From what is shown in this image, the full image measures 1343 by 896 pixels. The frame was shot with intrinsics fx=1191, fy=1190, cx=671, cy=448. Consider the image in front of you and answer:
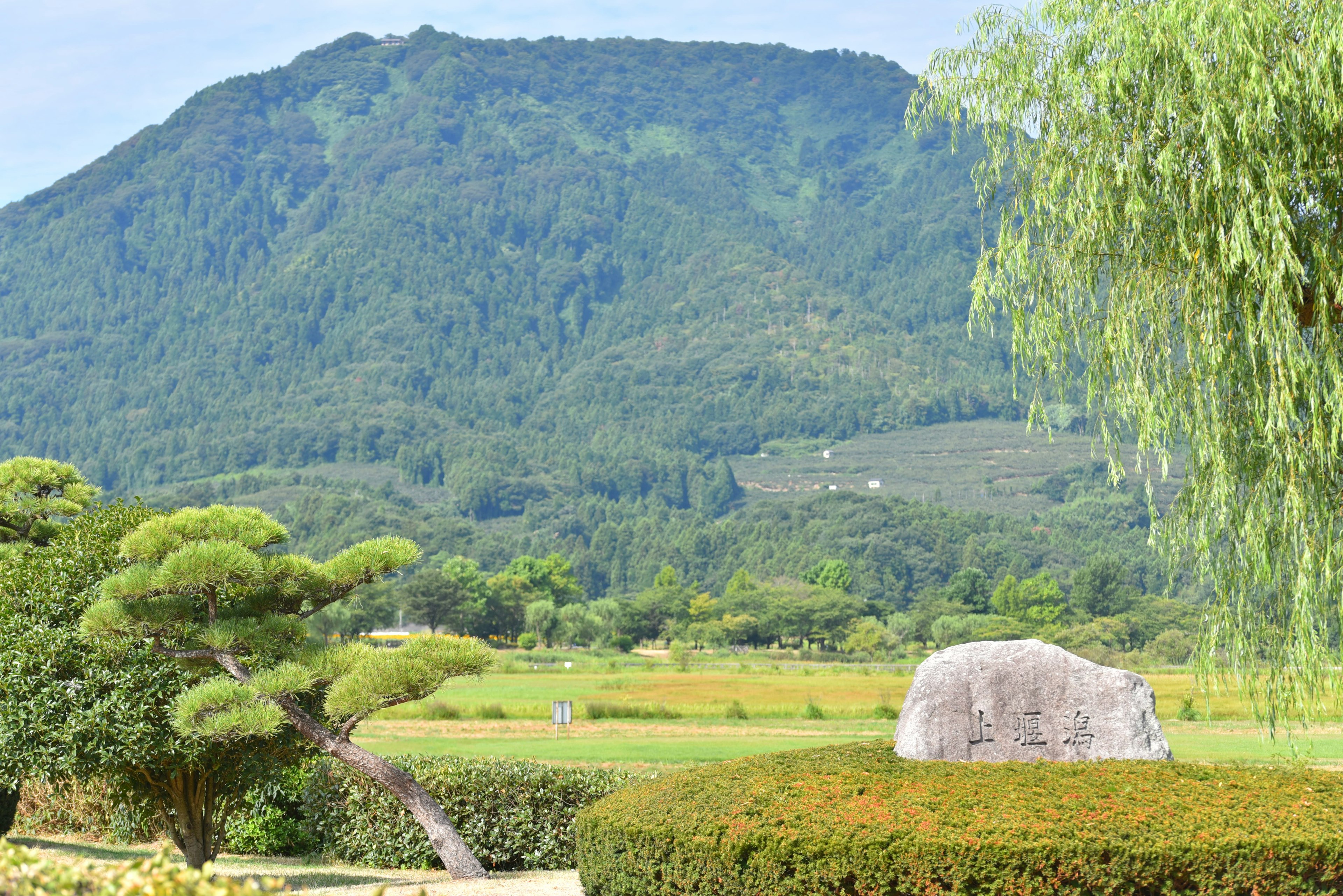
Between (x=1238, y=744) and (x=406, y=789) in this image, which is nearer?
(x=406, y=789)

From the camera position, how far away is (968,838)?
8.10m

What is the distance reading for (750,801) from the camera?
9.05 meters

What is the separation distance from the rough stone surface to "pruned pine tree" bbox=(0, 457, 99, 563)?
11340 millimetres

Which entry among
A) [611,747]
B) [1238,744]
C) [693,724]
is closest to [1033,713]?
[611,747]

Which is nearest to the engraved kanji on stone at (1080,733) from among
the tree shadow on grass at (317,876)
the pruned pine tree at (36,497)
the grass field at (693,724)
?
the grass field at (693,724)

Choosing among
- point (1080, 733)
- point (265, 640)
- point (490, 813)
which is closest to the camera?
point (1080, 733)

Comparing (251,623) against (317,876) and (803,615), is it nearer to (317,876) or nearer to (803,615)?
(317,876)

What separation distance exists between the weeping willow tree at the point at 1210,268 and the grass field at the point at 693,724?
5.68 feet

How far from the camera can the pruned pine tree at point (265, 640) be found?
35.9ft

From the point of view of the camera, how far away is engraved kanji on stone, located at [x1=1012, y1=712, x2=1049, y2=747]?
11375 mm

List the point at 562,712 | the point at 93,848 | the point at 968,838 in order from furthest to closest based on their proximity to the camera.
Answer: the point at 562,712
the point at 93,848
the point at 968,838

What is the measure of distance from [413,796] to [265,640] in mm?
2160

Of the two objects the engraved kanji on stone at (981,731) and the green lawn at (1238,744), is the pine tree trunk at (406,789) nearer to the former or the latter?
the engraved kanji on stone at (981,731)

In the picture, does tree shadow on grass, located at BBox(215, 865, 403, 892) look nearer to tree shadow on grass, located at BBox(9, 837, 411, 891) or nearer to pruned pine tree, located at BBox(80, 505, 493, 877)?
tree shadow on grass, located at BBox(9, 837, 411, 891)
